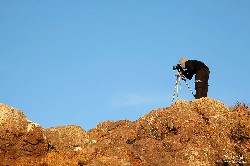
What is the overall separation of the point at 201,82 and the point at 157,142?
7058 mm

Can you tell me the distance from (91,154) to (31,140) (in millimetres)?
3146

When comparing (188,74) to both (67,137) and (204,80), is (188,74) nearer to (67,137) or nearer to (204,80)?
(204,80)

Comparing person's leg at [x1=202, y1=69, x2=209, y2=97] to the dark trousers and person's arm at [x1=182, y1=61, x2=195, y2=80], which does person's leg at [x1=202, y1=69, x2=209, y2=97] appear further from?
person's arm at [x1=182, y1=61, x2=195, y2=80]

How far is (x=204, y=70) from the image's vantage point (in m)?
21.4

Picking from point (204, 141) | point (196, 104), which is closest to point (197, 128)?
point (204, 141)

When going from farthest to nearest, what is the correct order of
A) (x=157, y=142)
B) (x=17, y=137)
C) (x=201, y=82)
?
(x=201, y=82) < (x=17, y=137) < (x=157, y=142)

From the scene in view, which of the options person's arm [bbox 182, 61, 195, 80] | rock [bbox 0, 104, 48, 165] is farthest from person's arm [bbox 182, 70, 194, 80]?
rock [bbox 0, 104, 48, 165]

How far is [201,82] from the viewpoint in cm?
2133

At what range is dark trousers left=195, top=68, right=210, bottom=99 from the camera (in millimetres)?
21344

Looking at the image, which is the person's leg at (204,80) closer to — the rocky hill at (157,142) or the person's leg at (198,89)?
the person's leg at (198,89)

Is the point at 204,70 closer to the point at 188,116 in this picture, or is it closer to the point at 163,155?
the point at 188,116

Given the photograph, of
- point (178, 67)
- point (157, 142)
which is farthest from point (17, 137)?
point (178, 67)

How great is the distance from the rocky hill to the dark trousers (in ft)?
10.3

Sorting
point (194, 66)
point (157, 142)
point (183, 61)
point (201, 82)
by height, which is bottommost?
point (157, 142)
